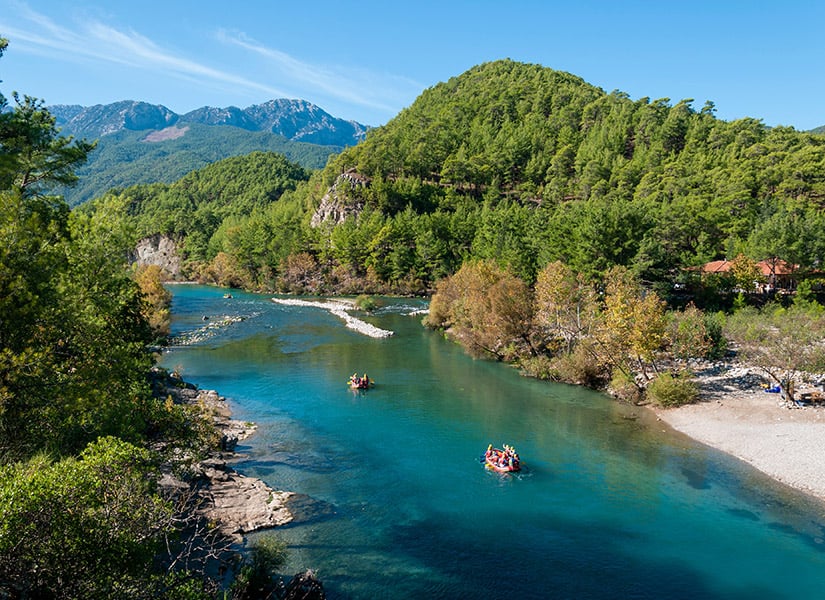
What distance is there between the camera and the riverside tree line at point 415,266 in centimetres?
1127

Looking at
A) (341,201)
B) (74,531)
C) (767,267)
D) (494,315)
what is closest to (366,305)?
(494,315)

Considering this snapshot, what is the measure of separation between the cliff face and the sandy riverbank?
137 meters

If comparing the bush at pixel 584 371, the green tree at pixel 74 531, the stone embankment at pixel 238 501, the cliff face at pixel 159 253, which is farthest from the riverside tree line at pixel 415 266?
the cliff face at pixel 159 253

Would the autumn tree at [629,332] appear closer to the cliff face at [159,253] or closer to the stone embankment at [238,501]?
the stone embankment at [238,501]

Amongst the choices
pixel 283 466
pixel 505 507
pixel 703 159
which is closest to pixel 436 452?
pixel 505 507

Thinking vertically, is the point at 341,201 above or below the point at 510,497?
above

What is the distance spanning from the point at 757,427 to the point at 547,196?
96977 millimetres

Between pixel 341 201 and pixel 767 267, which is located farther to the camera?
pixel 341 201

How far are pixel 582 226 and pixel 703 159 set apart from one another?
60505 mm

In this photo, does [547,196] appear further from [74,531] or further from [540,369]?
[74,531]

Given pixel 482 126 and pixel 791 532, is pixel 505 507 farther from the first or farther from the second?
pixel 482 126

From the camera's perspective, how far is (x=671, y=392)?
3419 centimetres

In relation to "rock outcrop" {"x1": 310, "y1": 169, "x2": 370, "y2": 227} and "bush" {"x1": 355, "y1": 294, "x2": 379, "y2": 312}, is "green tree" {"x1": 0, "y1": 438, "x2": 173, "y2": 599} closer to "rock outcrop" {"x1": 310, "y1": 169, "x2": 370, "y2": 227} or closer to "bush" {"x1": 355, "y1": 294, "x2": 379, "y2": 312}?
"bush" {"x1": 355, "y1": 294, "x2": 379, "y2": 312}

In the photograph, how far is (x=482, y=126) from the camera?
531 feet
